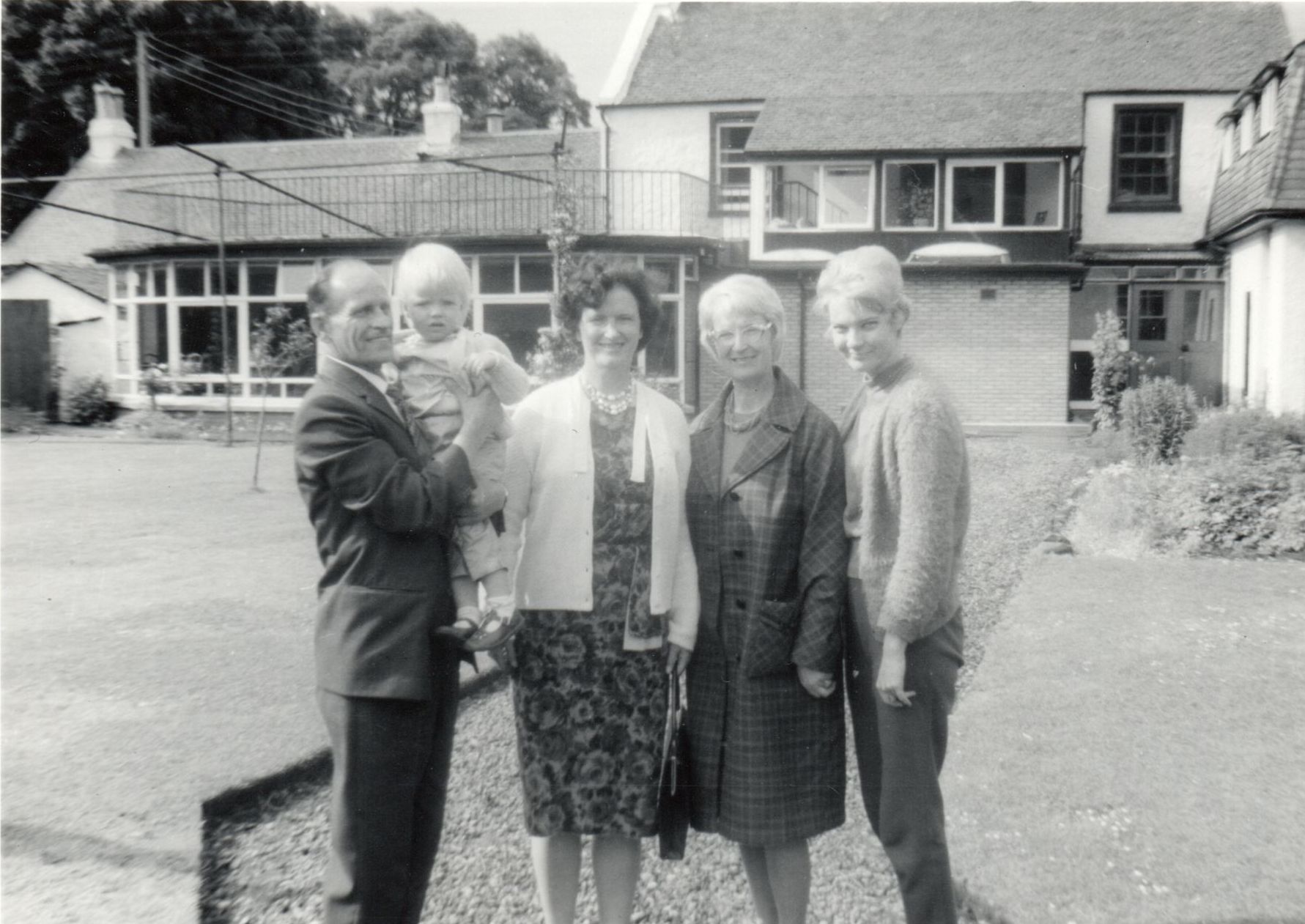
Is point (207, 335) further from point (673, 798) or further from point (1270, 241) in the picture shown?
point (673, 798)

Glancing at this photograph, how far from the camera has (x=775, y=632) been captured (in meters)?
3.22

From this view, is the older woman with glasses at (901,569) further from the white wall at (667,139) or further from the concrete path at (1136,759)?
the white wall at (667,139)

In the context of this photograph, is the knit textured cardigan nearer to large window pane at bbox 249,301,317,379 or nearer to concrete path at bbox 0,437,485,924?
concrete path at bbox 0,437,485,924

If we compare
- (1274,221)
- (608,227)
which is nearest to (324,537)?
(1274,221)

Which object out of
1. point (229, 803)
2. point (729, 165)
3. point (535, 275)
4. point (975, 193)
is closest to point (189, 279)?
point (535, 275)

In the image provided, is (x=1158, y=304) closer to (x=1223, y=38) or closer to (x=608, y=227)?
(x=1223, y=38)

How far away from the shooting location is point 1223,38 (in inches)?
907

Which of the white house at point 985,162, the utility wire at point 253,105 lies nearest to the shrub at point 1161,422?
the white house at point 985,162

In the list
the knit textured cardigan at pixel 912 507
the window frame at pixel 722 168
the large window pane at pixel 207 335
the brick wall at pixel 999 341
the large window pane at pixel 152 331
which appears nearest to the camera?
the knit textured cardigan at pixel 912 507

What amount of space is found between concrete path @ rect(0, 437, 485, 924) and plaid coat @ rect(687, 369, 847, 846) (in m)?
1.80

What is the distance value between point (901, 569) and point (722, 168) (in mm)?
22394

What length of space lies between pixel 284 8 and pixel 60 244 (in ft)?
45.3

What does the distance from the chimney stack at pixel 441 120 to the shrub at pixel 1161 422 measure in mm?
18319

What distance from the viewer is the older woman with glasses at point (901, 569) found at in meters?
2.95
